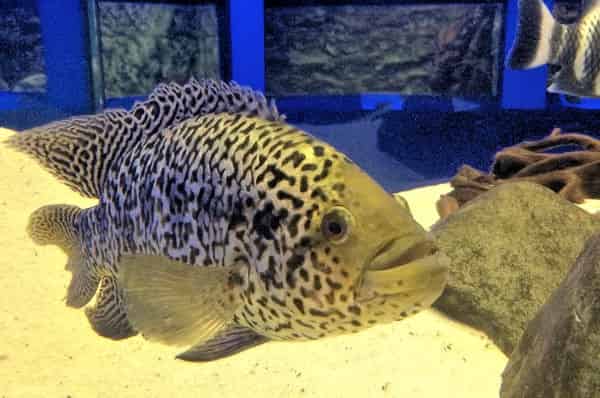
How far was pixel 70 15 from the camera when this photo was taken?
646 cm

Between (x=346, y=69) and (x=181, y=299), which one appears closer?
(x=181, y=299)

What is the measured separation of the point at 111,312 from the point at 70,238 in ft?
1.40

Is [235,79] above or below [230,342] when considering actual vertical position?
above

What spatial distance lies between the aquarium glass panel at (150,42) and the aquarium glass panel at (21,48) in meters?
0.67

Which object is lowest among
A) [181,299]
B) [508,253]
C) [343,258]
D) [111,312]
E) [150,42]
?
[508,253]

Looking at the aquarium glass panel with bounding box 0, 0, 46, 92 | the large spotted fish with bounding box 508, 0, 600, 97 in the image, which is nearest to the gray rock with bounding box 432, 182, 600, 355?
the large spotted fish with bounding box 508, 0, 600, 97

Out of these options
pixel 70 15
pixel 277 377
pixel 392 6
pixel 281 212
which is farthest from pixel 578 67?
pixel 70 15

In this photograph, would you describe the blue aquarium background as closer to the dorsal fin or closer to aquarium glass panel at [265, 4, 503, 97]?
aquarium glass panel at [265, 4, 503, 97]

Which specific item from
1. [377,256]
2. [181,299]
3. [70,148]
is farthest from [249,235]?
[70,148]

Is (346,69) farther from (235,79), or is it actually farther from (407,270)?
(407,270)

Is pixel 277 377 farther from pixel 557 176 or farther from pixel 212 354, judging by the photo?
pixel 557 176

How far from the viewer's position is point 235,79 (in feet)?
22.9

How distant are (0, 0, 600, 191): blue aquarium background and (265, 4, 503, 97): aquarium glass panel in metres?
0.01

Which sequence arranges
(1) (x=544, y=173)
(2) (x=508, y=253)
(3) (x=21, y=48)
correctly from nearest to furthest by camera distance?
(2) (x=508, y=253)
(1) (x=544, y=173)
(3) (x=21, y=48)
